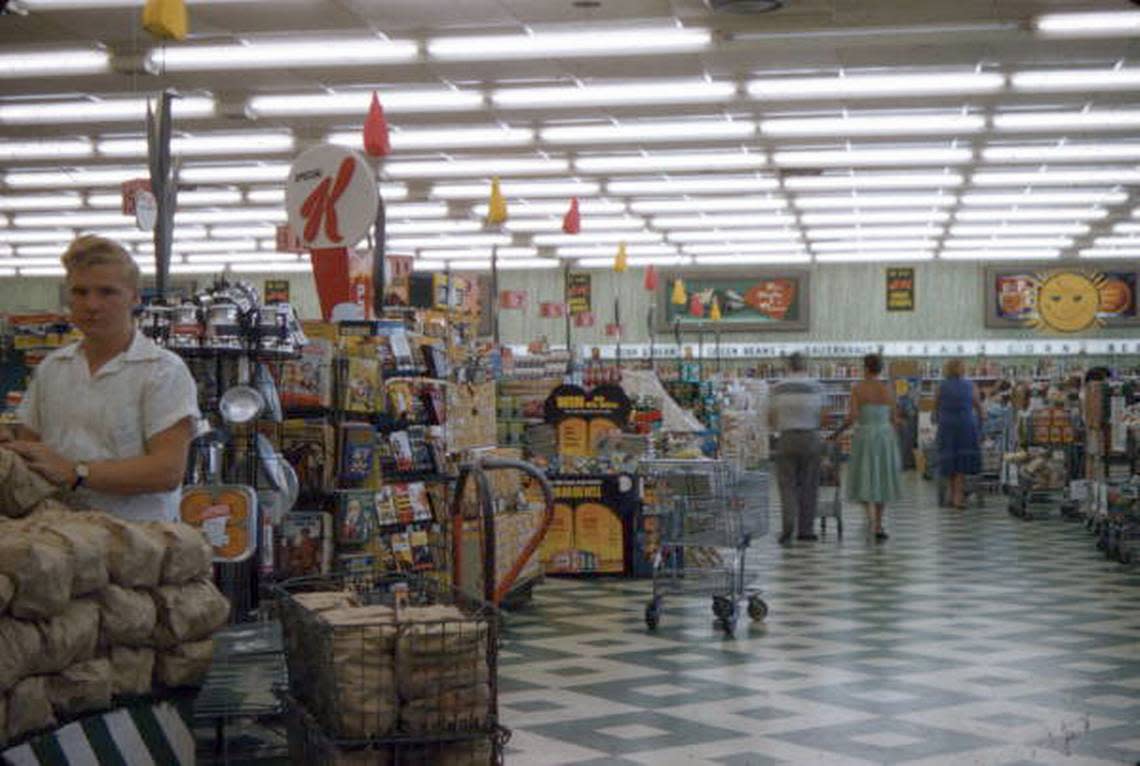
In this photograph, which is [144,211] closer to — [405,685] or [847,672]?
[847,672]

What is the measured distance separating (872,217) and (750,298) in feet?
23.7

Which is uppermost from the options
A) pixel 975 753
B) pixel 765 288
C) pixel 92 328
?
pixel 765 288

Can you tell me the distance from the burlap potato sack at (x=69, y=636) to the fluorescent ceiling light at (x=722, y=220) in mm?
18718

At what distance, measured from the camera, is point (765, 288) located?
2892 centimetres

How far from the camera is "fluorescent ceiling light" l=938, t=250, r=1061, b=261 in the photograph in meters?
27.0

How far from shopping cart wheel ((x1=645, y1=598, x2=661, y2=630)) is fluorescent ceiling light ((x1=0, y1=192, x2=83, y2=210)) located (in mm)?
13799

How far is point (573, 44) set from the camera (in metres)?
11.6

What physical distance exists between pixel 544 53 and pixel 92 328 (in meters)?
8.66

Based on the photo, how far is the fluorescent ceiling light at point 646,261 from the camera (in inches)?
1080

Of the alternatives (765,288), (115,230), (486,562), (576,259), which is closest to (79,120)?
(115,230)

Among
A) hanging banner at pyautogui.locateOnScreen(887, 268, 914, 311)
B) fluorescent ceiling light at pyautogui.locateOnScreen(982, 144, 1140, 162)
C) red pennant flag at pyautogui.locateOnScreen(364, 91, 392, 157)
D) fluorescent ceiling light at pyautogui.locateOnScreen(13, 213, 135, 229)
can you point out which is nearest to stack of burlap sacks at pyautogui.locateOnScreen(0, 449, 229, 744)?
red pennant flag at pyautogui.locateOnScreen(364, 91, 392, 157)

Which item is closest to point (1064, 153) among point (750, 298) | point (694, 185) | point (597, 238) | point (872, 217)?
point (694, 185)

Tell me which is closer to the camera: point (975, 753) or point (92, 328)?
point (92, 328)

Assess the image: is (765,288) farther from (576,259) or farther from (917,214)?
(917,214)
